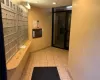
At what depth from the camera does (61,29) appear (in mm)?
6109

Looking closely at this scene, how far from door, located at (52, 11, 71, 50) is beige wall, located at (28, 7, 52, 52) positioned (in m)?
0.32

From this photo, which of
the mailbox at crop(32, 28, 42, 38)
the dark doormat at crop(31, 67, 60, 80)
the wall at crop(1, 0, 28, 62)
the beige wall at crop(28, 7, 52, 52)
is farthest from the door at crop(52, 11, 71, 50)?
the wall at crop(1, 0, 28, 62)

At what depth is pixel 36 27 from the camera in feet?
17.2

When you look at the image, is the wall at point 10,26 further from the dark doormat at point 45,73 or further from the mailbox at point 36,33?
the mailbox at point 36,33

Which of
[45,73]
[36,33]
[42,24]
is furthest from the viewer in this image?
[42,24]

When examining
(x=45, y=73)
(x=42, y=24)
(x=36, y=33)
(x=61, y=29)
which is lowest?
(x=45, y=73)

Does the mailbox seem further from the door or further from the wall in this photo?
the wall

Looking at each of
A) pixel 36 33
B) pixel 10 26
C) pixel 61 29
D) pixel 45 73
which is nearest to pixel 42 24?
pixel 36 33

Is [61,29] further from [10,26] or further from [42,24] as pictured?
[10,26]

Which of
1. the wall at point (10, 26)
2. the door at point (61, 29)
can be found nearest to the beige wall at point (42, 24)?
the door at point (61, 29)

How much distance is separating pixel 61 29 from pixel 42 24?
1.16 metres

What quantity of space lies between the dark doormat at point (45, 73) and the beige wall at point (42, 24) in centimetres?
189

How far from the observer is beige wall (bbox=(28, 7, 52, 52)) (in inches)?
193

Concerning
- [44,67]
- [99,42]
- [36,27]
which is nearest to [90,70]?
[99,42]
